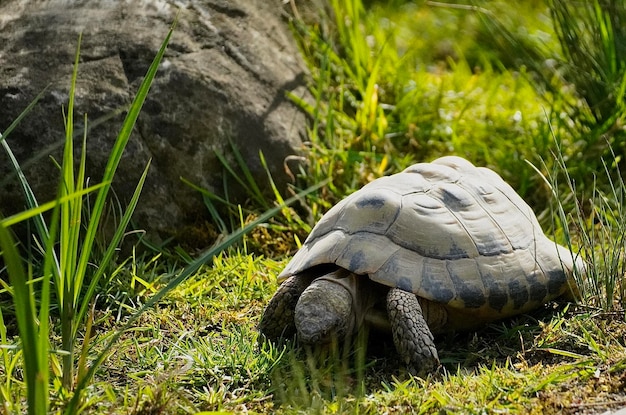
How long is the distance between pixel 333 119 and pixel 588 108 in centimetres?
152

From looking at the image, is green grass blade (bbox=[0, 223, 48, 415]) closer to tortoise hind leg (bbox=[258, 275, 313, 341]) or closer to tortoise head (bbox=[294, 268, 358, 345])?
tortoise head (bbox=[294, 268, 358, 345])

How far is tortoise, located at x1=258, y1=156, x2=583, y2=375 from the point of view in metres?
3.20

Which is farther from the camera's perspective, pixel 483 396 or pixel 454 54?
pixel 454 54

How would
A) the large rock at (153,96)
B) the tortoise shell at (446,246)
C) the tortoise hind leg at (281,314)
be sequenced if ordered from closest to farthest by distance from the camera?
1. the tortoise shell at (446,246)
2. the tortoise hind leg at (281,314)
3. the large rock at (153,96)

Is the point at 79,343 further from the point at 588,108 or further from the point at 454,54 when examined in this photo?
the point at 454,54

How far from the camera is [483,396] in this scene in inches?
113

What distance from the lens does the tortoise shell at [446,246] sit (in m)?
3.28

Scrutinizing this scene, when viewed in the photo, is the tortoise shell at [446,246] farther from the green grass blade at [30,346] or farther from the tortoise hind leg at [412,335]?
the green grass blade at [30,346]

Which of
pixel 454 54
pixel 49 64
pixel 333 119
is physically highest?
pixel 49 64

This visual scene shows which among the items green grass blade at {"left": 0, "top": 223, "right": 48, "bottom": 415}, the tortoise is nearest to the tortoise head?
the tortoise

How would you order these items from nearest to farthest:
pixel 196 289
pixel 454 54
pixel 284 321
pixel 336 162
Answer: pixel 284 321 → pixel 196 289 → pixel 336 162 → pixel 454 54

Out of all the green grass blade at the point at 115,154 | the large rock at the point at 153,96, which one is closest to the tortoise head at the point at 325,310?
the green grass blade at the point at 115,154

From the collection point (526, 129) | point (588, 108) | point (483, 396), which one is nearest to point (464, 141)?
point (526, 129)

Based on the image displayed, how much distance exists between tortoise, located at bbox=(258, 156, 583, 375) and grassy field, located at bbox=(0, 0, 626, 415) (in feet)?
0.34
